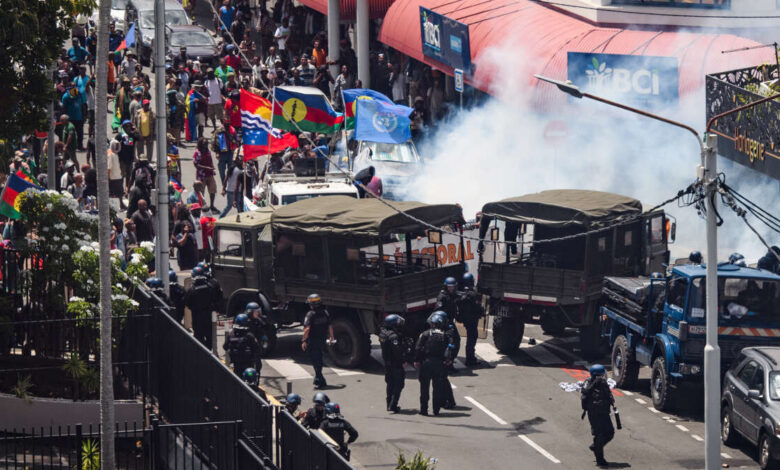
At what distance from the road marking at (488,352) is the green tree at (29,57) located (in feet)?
30.2

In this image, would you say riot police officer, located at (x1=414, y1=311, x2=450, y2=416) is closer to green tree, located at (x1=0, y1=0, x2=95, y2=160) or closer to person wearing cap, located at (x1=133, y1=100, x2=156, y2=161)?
green tree, located at (x1=0, y1=0, x2=95, y2=160)

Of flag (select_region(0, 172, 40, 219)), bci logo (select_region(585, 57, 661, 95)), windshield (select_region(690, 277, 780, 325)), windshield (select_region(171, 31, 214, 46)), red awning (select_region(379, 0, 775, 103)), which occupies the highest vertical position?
windshield (select_region(171, 31, 214, 46))

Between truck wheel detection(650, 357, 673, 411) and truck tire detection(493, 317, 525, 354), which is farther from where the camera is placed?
truck tire detection(493, 317, 525, 354)

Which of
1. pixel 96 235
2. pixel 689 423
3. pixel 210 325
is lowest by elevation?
pixel 689 423

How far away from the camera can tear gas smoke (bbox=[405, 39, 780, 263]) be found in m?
30.5

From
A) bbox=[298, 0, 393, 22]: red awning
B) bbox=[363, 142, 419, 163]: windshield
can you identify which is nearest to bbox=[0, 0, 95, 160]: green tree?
bbox=[363, 142, 419, 163]: windshield

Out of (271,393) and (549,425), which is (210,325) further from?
(549,425)

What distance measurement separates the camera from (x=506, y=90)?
3403cm

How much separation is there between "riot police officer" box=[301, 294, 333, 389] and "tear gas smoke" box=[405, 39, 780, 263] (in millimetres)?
10181

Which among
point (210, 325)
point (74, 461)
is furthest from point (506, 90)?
point (74, 461)

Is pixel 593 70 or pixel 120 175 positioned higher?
pixel 593 70

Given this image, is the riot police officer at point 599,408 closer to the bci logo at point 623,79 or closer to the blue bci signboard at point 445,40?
the bci logo at point 623,79

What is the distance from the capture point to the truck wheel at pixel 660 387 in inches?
784

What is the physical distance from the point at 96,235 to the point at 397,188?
14403 mm
